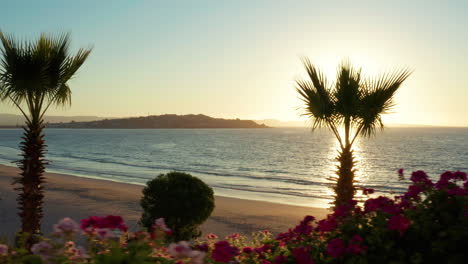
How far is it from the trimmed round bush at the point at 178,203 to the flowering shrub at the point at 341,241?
6511 millimetres

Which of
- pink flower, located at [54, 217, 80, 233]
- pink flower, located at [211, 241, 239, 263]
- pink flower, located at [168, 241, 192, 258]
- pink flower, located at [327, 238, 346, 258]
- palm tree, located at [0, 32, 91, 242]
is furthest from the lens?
palm tree, located at [0, 32, 91, 242]

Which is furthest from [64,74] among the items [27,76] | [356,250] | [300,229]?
[356,250]

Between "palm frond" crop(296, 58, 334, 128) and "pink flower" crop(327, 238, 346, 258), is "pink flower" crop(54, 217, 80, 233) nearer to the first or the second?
"pink flower" crop(327, 238, 346, 258)

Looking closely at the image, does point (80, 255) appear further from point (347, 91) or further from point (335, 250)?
point (347, 91)

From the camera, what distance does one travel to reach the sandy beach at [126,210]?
1770 cm

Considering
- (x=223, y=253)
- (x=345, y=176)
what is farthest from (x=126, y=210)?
(x=223, y=253)

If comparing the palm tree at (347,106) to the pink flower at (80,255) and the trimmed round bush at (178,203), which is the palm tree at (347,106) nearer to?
the trimmed round bush at (178,203)

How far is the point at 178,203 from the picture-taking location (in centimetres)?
1153

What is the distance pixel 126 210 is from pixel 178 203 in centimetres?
1091

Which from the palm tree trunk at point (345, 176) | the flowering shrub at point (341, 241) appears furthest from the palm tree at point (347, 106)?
the flowering shrub at point (341, 241)

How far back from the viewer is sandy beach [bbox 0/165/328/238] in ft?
58.1

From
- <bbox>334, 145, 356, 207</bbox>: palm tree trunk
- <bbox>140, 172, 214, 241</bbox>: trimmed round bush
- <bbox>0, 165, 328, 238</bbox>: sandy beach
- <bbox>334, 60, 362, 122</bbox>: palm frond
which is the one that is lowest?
<bbox>0, 165, 328, 238</bbox>: sandy beach

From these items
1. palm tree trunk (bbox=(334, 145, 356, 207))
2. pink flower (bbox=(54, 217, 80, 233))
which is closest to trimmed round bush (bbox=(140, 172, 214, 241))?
palm tree trunk (bbox=(334, 145, 356, 207))

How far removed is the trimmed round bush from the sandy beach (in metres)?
4.63
